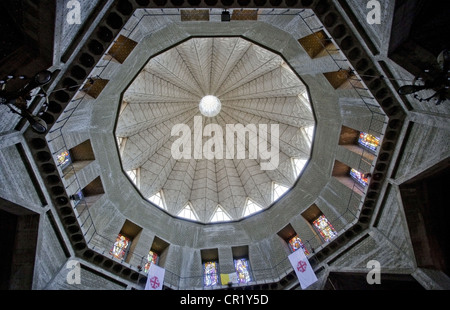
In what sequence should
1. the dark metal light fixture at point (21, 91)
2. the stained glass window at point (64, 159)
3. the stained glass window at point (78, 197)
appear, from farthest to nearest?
the stained glass window at point (64, 159)
the stained glass window at point (78, 197)
the dark metal light fixture at point (21, 91)

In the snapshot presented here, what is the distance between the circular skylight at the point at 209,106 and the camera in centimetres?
2491

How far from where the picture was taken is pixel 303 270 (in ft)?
43.8

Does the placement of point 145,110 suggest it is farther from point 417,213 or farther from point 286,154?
point 417,213

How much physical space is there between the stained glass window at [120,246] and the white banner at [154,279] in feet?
8.82

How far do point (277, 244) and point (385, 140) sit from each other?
802 cm

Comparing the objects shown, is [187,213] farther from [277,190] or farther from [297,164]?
[297,164]

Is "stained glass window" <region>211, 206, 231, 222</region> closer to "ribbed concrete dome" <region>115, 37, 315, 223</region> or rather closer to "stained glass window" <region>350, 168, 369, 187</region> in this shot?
"ribbed concrete dome" <region>115, 37, 315, 223</region>

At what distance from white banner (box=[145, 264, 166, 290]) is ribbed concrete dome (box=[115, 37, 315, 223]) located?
5.82m

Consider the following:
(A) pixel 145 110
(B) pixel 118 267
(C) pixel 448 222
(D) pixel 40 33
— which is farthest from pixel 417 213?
(A) pixel 145 110

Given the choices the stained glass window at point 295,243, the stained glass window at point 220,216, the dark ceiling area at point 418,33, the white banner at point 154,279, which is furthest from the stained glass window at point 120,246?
the dark ceiling area at point 418,33

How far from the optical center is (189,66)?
23.1 metres

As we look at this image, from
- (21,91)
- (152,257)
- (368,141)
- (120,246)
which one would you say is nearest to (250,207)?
(152,257)

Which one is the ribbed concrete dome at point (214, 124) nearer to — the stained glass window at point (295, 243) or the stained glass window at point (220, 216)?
the stained glass window at point (220, 216)

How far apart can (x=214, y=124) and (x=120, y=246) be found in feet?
40.7
